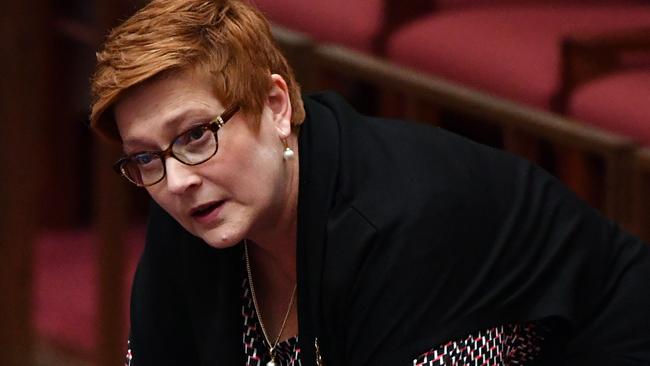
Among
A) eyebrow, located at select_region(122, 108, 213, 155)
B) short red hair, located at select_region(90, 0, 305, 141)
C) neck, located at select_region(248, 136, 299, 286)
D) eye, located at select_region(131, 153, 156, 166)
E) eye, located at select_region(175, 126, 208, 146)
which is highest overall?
short red hair, located at select_region(90, 0, 305, 141)

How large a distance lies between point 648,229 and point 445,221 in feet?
1.68

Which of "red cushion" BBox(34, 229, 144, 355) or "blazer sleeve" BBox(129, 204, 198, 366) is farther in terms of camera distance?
"red cushion" BBox(34, 229, 144, 355)

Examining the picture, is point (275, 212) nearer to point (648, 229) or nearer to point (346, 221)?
point (346, 221)

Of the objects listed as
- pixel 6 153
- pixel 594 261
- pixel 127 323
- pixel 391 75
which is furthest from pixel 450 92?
pixel 6 153

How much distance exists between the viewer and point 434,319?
126cm

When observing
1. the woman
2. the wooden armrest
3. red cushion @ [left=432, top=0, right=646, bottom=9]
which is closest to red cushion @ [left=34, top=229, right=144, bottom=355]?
red cushion @ [left=432, top=0, right=646, bottom=9]

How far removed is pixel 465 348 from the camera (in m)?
1.27

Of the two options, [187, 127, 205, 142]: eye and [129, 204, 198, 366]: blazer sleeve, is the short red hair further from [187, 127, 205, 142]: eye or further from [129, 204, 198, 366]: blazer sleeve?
[129, 204, 198, 366]: blazer sleeve

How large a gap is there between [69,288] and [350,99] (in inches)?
33.9

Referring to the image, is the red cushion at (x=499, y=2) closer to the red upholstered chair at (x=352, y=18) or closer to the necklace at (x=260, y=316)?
the red upholstered chair at (x=352, y=18)

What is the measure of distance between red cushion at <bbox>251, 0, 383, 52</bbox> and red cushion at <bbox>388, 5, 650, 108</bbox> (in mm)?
44

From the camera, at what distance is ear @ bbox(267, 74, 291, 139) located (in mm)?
1301

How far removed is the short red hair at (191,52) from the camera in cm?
124

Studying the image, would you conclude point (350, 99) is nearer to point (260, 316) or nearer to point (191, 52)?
point (260, 316)
